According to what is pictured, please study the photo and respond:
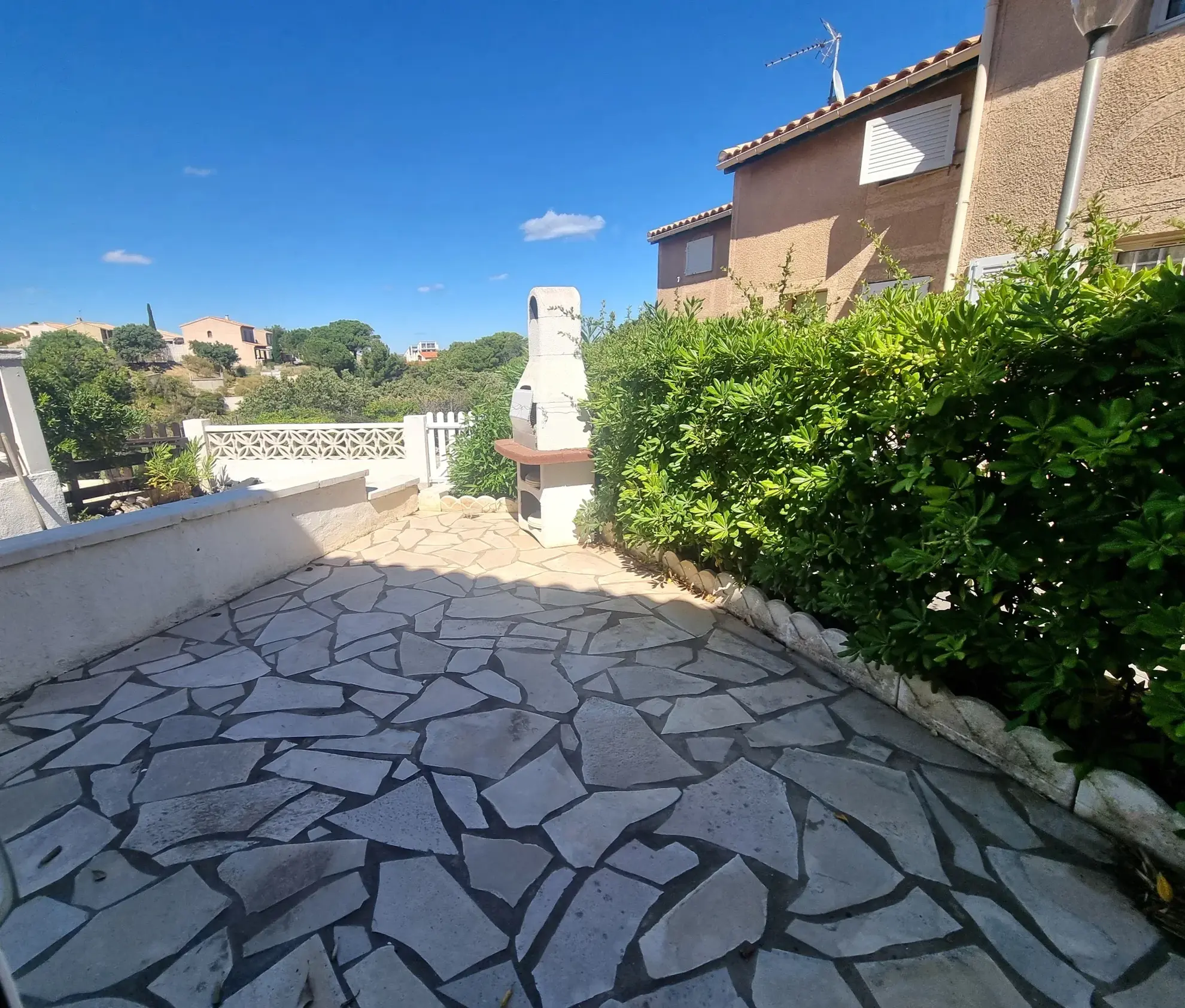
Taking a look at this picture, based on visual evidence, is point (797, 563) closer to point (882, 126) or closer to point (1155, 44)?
point (1155, 44)

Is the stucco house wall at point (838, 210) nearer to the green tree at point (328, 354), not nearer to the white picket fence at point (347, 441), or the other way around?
the white picket fence at point (347, 441)

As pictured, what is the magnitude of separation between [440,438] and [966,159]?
7566mm

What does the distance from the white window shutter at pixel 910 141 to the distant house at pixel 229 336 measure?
8851 cm

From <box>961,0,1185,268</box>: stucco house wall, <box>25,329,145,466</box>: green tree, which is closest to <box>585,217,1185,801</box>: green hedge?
<box>961,0,1185,268</box>: stucco house wall

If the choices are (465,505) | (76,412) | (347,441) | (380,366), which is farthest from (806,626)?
(380,366)

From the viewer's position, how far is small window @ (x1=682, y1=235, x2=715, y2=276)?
1329cm

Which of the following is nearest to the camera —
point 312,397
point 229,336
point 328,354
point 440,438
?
point 440,438

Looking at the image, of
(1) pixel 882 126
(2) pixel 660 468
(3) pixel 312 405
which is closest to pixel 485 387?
(2) pixel 660 468

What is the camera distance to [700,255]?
1365 cm

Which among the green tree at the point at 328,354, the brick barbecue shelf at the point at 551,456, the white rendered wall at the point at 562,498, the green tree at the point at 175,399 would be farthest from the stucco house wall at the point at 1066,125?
the green tree at the point at 328,354

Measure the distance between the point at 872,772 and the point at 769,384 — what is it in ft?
6.68

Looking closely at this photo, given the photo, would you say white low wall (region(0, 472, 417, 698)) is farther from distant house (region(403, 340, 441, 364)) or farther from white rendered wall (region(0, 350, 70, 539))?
distant house (region(403, 340, 441, 364))

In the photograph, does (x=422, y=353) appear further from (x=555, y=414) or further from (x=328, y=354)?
(x=555, y=414)

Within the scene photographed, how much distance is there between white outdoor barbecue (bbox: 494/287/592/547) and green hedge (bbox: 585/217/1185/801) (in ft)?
7.51
